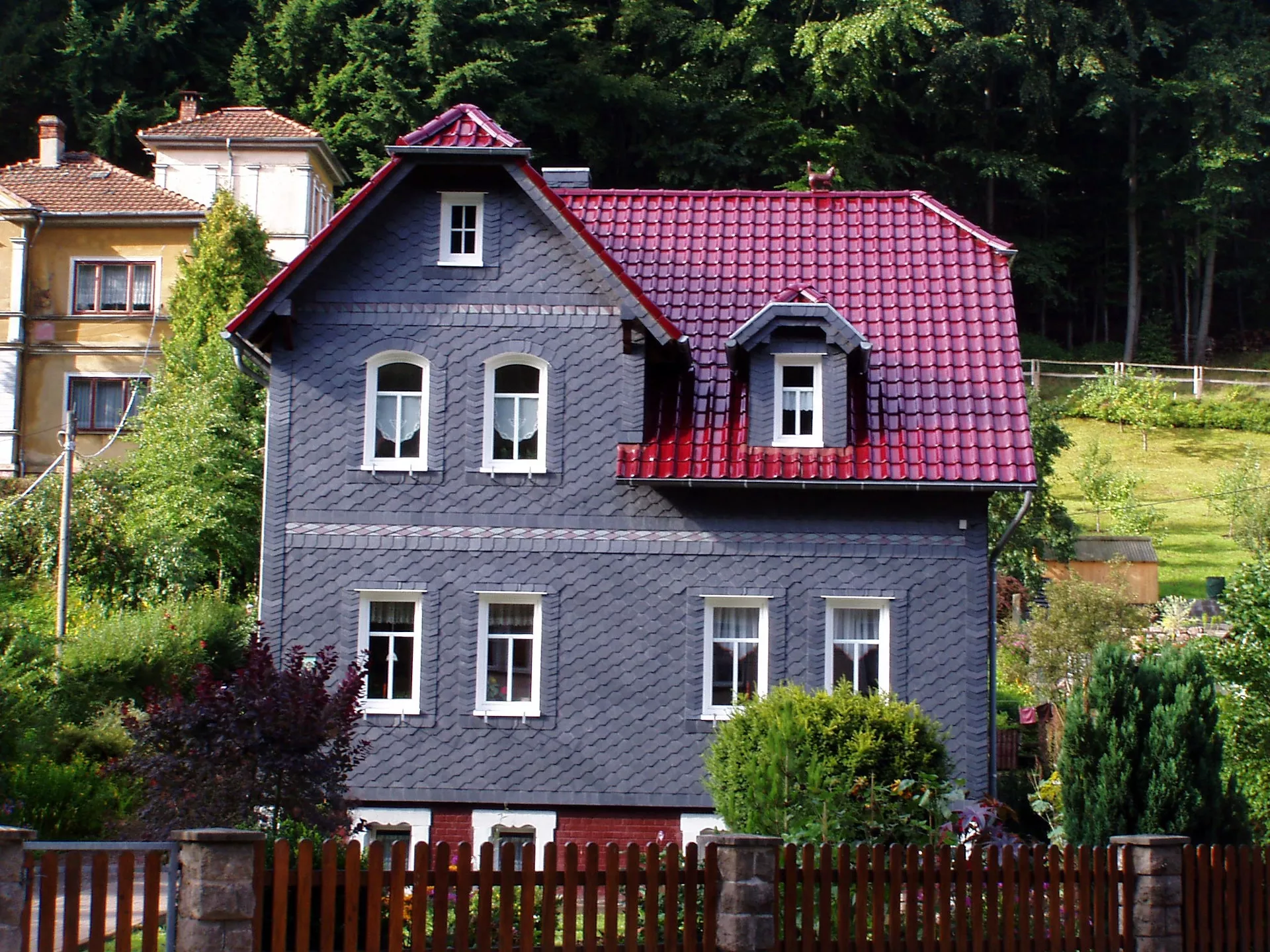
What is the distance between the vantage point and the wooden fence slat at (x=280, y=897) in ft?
33.9

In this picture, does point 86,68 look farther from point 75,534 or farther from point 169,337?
point 75,534

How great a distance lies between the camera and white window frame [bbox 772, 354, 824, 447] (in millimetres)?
19438

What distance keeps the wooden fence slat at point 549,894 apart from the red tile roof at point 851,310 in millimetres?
8723

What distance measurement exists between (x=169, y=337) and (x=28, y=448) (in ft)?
19.2

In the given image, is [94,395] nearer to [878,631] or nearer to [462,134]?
[462,134]

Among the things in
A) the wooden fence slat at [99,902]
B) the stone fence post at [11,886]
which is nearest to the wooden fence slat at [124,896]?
the wooden fence slat at [99,902]

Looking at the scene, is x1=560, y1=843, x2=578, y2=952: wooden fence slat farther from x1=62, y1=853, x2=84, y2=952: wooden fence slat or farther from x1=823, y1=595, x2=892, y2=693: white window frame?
x1=823, y1=595, x2=892, y2=693: white window frame

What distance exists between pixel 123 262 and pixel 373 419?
838 inches

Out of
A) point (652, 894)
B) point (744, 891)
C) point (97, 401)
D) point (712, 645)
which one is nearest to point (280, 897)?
point (652, 894)

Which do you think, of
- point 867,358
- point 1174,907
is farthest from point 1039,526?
point 1174,907

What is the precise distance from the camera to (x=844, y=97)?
55.0m

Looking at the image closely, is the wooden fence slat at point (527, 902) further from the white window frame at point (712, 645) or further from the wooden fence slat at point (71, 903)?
the white window frame at point (712, 645)

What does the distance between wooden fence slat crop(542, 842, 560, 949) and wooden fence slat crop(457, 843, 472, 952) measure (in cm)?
55

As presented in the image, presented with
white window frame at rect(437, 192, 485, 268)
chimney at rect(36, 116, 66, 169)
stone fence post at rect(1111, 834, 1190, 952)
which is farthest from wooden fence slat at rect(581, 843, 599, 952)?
chimney at rect(36, 116, 66, 169)
